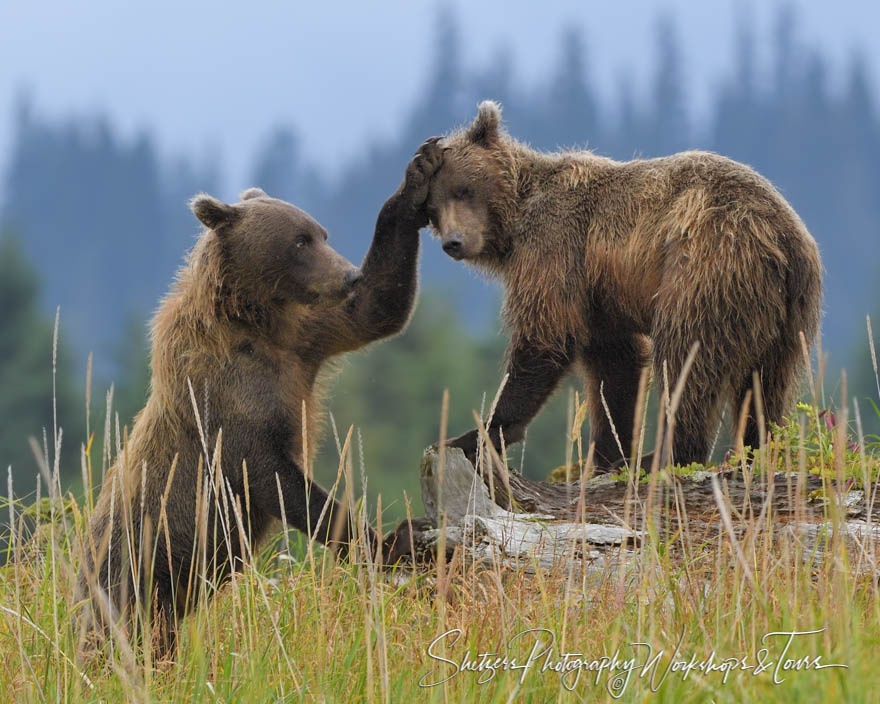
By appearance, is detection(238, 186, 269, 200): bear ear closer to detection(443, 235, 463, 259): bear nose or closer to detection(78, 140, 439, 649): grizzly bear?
detection(78, 140, 439, 649): grizzly bear

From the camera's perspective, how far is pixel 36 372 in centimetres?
4306

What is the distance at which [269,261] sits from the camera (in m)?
5.86

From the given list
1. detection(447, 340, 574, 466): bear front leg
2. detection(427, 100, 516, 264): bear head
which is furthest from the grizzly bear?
detection(447, 340, 574, 466): bear front leg

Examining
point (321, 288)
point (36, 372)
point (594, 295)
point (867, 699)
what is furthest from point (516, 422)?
point (36, 372)

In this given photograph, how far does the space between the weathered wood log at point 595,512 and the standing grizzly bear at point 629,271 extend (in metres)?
0.34

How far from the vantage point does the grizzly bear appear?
5.47 meters

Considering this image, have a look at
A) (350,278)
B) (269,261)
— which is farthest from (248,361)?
(350,278)

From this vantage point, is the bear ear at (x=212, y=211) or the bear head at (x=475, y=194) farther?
the bear head at (x=475, y=194)

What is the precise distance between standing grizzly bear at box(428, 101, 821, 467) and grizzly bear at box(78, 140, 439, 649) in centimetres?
41

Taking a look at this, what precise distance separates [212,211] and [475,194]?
143 cm

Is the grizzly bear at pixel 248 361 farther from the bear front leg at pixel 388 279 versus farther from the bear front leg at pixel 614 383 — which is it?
the bear front leg at pixel 614 383

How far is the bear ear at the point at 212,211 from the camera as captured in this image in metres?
5.84

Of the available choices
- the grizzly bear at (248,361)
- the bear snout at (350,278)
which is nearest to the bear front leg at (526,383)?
the grizzly bear at (248,361)

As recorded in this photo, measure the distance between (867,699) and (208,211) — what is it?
410 cm
